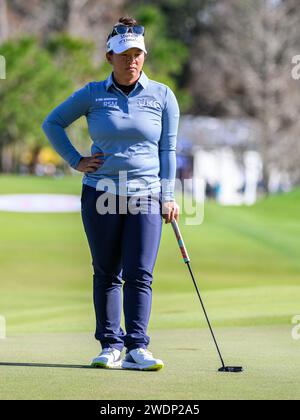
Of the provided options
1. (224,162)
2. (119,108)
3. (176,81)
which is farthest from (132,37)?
(176,81)

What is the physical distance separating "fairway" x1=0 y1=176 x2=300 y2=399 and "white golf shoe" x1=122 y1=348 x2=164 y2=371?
11cm

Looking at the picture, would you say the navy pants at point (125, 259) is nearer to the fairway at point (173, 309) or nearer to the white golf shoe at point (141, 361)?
the white golf shoe at point (141, 361)

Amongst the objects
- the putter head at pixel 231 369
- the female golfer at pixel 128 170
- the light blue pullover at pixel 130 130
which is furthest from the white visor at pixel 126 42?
the putter head at pixel 231 369

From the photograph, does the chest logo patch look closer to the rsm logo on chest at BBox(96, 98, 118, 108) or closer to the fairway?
the rsm logo on chest at BBox(96, 98, 118, 108)

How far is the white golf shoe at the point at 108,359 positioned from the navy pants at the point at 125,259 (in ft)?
0.25

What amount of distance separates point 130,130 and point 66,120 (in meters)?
0.43

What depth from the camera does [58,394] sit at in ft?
17.6

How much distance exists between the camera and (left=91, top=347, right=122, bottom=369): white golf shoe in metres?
6.50

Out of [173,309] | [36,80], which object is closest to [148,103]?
[173,309]

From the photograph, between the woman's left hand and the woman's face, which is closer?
the woman's face

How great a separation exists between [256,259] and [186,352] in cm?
1211

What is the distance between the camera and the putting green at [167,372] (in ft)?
17.8

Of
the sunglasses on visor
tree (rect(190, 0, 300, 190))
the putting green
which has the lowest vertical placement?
the putting green

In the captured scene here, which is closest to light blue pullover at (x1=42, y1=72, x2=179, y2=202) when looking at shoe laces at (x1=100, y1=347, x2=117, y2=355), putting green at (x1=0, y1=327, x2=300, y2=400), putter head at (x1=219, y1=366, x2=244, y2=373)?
shoe laces at (x1=100, y1=347, x2=117, y2=355)
